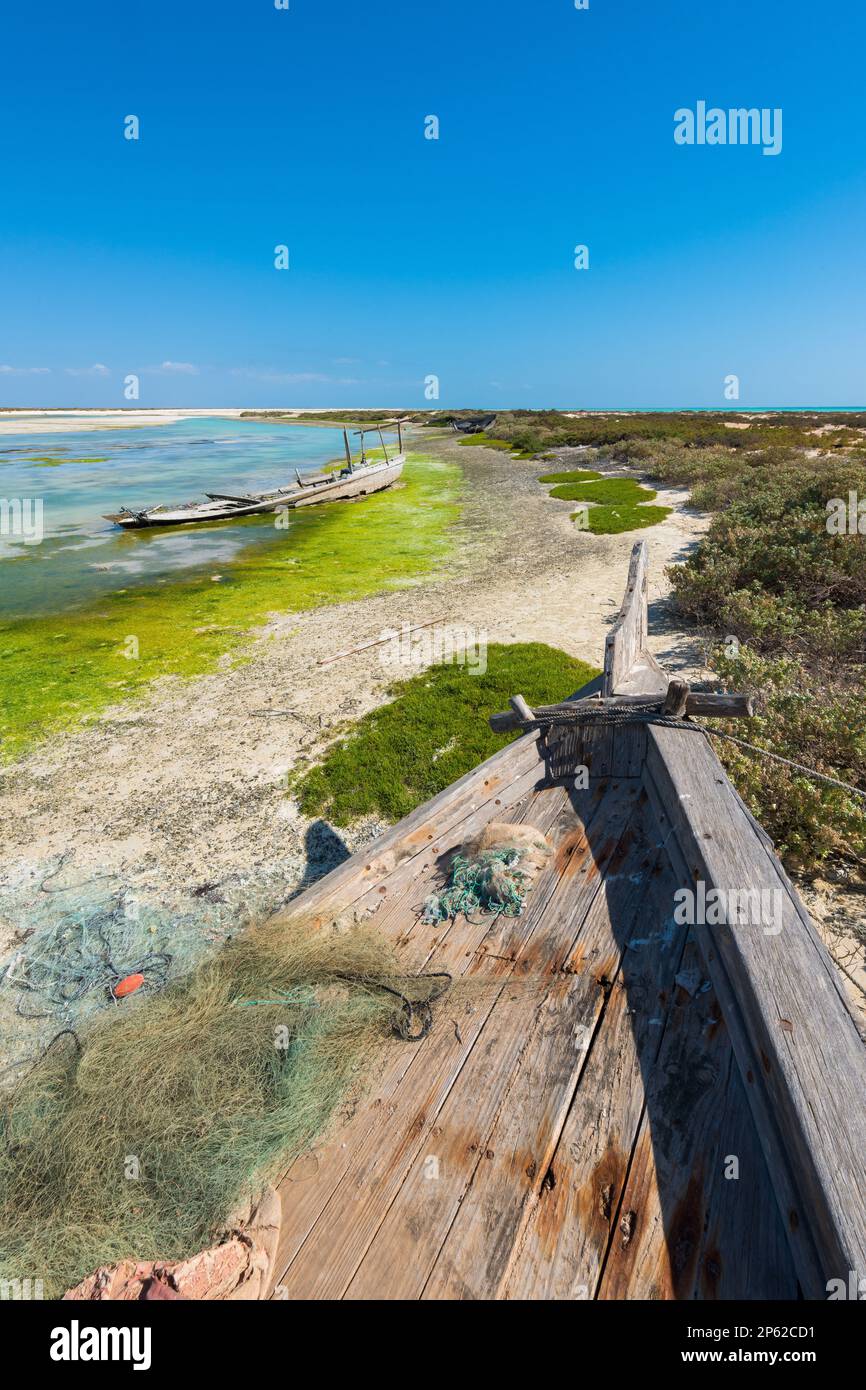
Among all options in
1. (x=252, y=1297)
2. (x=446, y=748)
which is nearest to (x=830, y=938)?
(x=252, y=1297)

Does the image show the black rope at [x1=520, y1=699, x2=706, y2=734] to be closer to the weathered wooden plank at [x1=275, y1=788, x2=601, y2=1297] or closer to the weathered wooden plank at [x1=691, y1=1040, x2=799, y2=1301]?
the weathered wooden plank at [x1=275, y1=788, x2=601, y2=1297]

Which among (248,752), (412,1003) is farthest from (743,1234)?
(248,752)

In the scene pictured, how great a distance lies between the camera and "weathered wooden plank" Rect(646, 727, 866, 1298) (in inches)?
76.6

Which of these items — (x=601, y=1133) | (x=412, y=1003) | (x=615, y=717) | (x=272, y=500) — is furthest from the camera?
(x=272, y=500)

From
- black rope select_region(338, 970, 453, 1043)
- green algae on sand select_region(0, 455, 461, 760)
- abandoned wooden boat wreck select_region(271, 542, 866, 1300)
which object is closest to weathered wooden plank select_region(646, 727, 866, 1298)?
abandoned wooden boat wreck select_region(271, 542, 866, 1300)

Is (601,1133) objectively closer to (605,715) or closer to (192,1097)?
(192,1097)

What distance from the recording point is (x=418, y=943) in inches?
152

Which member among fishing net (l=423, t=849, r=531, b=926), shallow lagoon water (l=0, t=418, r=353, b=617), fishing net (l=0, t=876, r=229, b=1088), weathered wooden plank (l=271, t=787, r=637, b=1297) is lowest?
fishing net (l=0, t=876, r=229, b=1088)

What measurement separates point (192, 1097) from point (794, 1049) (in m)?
2.77

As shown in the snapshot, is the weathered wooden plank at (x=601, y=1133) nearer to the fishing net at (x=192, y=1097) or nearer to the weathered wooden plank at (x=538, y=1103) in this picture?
the weathered wooden plank at (x=538, y=1103)

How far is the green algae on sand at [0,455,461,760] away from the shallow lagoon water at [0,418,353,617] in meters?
1.61

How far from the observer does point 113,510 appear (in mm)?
32375

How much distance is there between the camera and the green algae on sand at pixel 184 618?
1157cm

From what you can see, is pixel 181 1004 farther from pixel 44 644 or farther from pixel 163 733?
pixel 44 644
